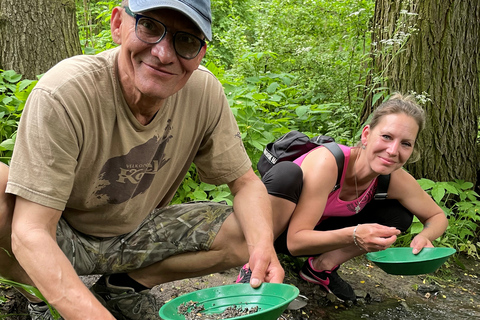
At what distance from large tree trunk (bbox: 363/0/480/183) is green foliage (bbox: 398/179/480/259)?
0.54ft

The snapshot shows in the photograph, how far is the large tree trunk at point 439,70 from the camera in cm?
391

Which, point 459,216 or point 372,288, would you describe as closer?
point 372,288

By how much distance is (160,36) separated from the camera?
173 centimetres

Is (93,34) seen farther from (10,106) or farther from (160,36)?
(160,36)

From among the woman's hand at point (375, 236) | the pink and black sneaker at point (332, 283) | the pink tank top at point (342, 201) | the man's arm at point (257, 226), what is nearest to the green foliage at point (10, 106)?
the man's arm at point (257, 226)

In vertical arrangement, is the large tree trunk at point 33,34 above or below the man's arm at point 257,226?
above

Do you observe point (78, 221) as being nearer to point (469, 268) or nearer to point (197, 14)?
point (197, 14)

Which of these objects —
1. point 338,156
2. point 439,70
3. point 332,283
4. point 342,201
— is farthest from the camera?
point 439,70

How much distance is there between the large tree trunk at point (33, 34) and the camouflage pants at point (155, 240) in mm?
1961

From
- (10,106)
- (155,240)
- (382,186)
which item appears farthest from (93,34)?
(155,240)

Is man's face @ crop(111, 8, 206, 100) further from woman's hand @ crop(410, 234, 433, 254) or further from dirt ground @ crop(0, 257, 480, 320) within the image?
woman's hand @ crop(410, 234, 433, 254)

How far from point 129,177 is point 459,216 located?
2972 millimetres

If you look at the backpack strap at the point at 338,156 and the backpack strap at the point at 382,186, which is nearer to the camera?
the backpack strap at the point at 338,156

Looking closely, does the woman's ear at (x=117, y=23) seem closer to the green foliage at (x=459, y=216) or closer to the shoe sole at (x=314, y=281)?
the shoe sole at (x=314, y=281)
